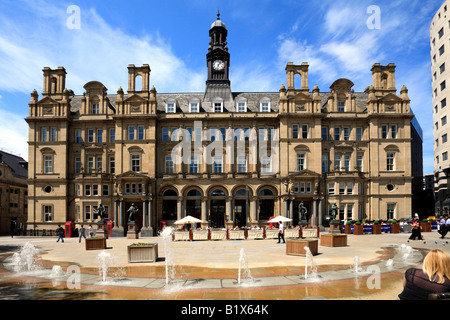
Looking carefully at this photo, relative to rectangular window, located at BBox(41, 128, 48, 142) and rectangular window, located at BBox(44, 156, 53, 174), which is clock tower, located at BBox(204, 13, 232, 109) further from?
rectangular window, located at BBox(44, 156, 53, 174)

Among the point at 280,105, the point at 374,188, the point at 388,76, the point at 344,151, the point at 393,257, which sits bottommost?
the point at 393,257

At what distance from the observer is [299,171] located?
144ft

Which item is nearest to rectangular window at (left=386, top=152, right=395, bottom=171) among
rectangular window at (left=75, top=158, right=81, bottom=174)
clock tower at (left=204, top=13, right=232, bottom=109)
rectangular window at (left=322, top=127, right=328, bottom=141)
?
rectangular window at (left=322, top=127, right=328, bottom=141)

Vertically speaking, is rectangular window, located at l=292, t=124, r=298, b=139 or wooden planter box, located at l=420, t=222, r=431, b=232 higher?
rectangular window, located at l=292, t=124, r=298, b=139

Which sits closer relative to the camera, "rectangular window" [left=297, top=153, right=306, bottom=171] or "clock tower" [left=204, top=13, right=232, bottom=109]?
"rectangular window" [left=297, top=153, right=306, bottom=171]

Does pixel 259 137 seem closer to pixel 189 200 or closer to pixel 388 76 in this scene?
pixel 189 200

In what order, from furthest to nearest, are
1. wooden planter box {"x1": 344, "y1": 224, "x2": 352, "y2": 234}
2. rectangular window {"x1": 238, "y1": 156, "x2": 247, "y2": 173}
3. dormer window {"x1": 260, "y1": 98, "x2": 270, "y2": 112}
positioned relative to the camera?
dormer window {"x1": 260, "y1": 98, "x2": 270, "y2": 112} → rectangular window {"x1": 238, "y1": 156, "x2": 247, "y2": 173} → wooden planter box {"x1": 344, "y1": 224, "x2": 352, "y2": 234}

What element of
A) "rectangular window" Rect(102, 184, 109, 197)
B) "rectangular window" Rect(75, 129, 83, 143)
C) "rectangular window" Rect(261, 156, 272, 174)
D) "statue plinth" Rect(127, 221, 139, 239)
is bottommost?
"statue plinth" Rect(127, 221, 139, 239)

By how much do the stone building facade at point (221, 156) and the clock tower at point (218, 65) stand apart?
397 cm

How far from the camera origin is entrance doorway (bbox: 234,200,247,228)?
45906mm

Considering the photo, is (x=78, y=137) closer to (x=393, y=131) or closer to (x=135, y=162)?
(x=135, y=162)

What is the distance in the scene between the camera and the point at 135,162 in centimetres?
4578

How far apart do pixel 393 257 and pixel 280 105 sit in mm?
31589

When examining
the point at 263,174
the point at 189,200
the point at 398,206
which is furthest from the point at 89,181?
the point at 398,206
